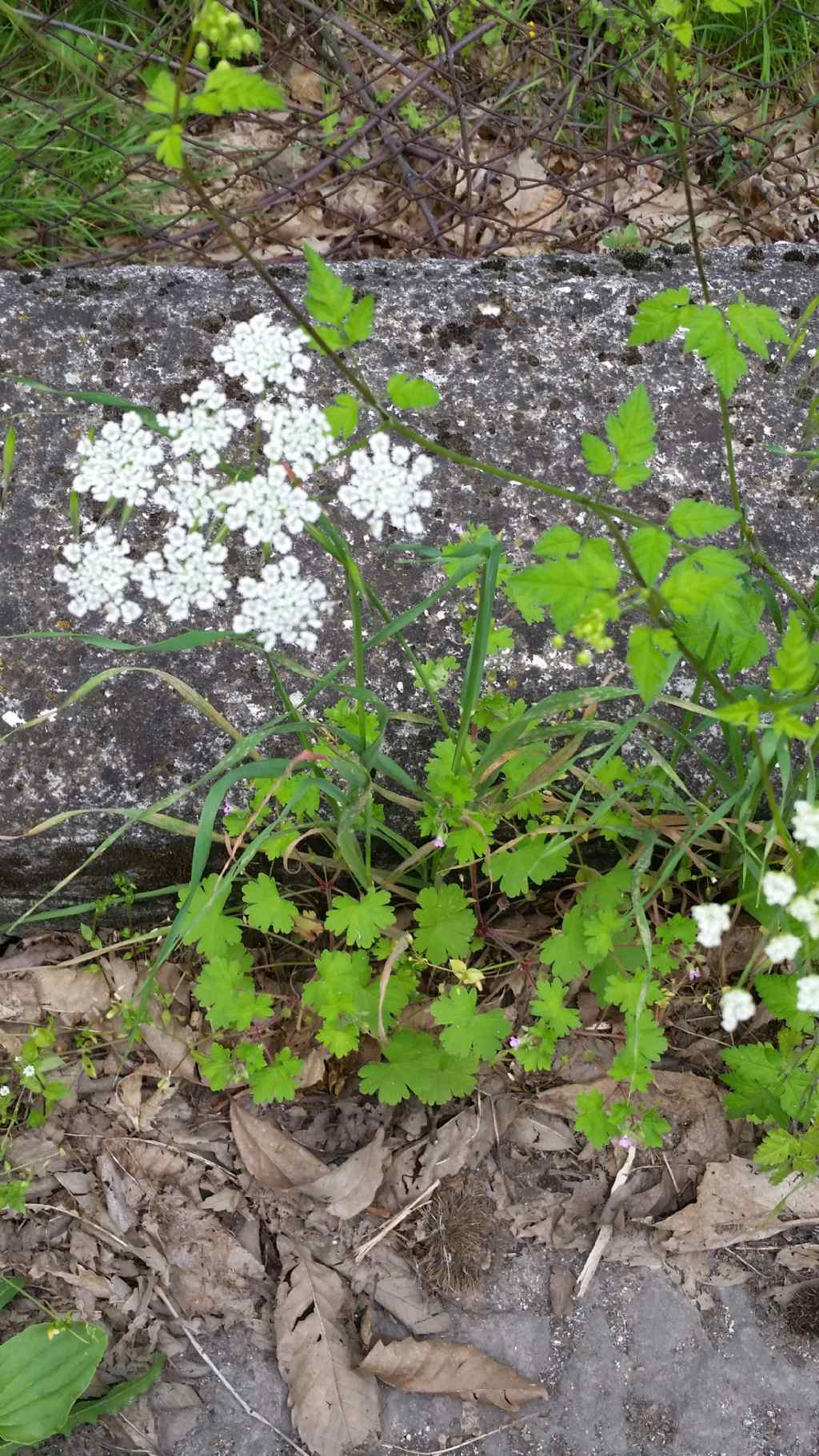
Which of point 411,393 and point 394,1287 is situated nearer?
point 411,393

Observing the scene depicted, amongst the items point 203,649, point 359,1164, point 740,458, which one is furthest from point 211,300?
point 359,1164

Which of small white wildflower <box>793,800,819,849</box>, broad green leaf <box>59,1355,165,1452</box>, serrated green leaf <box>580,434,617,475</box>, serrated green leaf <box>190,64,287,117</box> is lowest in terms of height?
broad green leaf <box>59,1355,165,1452</box>

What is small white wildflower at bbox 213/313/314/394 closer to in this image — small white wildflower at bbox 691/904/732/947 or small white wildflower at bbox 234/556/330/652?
small white wildflower at bbox 234/556/330/652

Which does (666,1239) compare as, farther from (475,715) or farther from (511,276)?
(511,276)

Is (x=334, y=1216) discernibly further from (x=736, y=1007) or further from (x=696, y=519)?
(x=696, y=519)

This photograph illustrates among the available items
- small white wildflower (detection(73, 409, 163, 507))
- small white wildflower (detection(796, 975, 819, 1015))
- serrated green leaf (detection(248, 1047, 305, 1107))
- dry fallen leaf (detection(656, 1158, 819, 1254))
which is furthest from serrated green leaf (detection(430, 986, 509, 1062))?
small white wildflower (detection(73, 409, 163, 507))

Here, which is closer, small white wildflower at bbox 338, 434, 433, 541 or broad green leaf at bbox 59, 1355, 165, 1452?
small white wildflower at bbox 338, 434, 433, 541

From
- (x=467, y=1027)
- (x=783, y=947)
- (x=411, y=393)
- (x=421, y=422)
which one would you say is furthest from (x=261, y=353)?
(x=467, y=1027)

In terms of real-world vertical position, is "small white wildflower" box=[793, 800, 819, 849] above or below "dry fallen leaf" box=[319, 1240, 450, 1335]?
above
